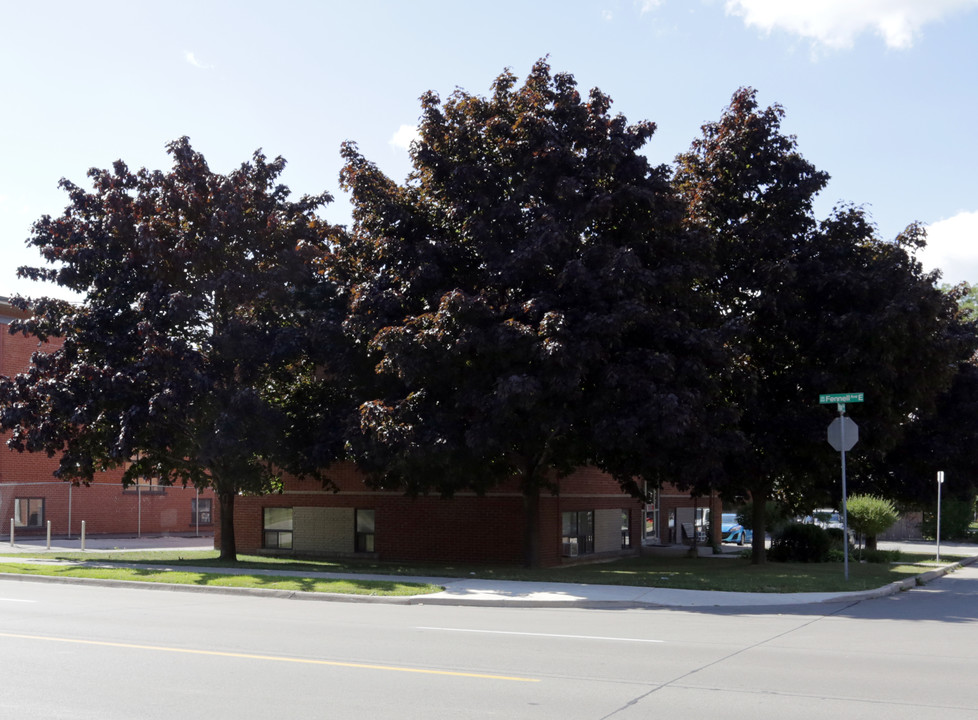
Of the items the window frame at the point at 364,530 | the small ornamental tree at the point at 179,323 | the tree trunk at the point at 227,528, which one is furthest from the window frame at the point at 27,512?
the tree trunk at the point at 227,528

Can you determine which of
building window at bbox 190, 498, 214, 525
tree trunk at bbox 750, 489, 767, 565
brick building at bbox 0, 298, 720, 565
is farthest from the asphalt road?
building window at bbox 190, 498, 214, 525

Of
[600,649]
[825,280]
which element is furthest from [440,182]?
[600,649]

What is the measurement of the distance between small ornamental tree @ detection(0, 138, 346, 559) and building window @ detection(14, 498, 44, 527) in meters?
14.7

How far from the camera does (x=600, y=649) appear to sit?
37.9 feet

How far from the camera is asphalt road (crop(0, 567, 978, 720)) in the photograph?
8.21 meters

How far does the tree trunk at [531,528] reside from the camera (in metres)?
24.8

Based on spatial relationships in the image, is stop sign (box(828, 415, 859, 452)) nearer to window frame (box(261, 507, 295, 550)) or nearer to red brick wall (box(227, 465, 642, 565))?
red brick wall (box(227, 465, 642, 565))

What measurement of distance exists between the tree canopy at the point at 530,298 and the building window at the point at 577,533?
5.73m

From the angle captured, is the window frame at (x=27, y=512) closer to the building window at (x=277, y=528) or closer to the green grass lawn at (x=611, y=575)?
the green grass lawn at (x=611, y=575)

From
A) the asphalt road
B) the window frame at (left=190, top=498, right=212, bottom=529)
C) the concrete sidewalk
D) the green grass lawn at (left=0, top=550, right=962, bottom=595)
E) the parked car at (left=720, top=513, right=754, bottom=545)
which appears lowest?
the parked car at (left=720, top=513, right=754, bottom=545)

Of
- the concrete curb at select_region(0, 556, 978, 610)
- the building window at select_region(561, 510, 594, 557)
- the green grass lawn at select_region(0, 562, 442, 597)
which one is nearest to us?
the concrete curb at select_region(0, 556, 978, 610)

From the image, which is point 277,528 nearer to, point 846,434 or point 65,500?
point 65,500

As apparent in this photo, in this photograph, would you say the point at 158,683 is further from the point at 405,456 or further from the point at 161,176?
the point at 161,176

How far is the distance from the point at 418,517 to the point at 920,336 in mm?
14744
